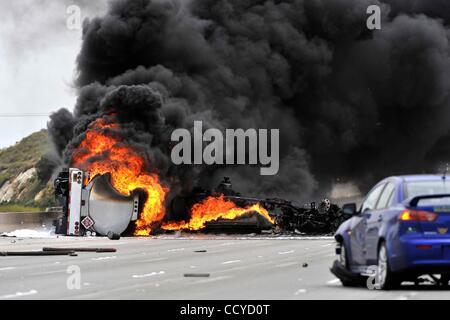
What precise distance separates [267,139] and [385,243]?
5798 cm

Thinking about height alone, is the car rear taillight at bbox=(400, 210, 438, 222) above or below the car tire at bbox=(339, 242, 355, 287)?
above

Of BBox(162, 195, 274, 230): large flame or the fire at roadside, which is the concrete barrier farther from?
BBox(162, 195, 274, 230): large flame

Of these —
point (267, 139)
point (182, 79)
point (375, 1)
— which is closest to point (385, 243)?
point (182, 79)

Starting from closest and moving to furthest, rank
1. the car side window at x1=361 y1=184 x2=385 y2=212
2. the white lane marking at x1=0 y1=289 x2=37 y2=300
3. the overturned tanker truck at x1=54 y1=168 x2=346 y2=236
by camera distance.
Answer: the white lane marking at x1=0 y1=289 x2=37 y2=300, the car side window at x1=361 y1=184 x2=385 y2=212, the overturned tanker truck at x1=54 y1=168 x2=346 y2=236

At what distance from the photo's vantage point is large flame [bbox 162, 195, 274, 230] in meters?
49.9

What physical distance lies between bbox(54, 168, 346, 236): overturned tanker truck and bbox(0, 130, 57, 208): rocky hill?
128 feet

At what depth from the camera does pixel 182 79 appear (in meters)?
63.2

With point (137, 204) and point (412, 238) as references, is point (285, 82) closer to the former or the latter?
point (137, 204)

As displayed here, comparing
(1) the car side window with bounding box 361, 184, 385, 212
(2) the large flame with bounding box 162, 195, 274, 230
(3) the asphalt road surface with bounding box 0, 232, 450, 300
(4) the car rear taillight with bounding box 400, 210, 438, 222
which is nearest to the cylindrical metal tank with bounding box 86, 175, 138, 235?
(2) the large flame with bounding box 162, 195, 274, 230

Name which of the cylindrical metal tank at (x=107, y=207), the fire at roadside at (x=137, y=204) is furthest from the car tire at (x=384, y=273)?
the cylindrical metal tank at (x=107, y=207)

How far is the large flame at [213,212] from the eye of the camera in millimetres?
49875

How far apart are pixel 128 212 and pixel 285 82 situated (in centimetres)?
2884

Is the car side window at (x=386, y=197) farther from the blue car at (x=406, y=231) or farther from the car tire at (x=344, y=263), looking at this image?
the car tire at (x=344, y=263)

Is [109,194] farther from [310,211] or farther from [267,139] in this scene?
[267,139]
